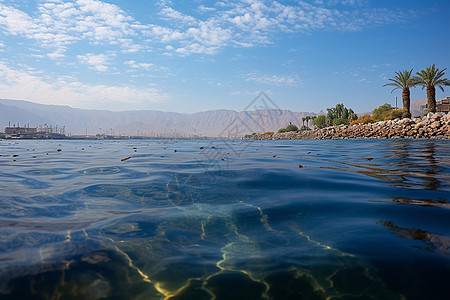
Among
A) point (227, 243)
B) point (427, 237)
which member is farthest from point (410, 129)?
point (227, 243)

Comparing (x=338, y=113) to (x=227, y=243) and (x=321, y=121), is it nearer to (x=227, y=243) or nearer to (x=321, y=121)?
(x=321, y=121)

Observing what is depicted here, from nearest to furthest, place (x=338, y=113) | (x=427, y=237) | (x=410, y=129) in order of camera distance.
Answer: (x=427, y=237) → (x=410, y=129) → (x=338, y=113)

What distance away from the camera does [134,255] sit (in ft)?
7.68

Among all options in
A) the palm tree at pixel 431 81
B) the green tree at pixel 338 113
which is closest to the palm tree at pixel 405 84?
the palm tree at pixel 431 81

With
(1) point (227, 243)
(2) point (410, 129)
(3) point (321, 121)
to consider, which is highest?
(3) point (321, 121)

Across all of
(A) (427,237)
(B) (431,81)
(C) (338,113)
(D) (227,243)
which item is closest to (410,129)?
(B) (431,81)

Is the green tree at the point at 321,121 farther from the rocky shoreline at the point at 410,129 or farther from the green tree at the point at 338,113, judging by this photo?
the rocky shoreline at the point at 410,129

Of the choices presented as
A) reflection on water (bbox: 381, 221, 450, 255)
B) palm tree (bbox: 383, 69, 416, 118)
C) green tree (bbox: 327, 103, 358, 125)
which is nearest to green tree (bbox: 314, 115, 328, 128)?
green tree (bbox: 327, 103, 358, 125)

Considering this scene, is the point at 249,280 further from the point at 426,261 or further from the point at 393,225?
the point at 393,225

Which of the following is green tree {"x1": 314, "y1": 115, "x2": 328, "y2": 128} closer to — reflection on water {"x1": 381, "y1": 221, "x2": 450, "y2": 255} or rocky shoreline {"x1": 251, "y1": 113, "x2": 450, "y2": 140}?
rocky shoreline {"x1": 251, "y1": 113, "x2": 450, "y2": 140}

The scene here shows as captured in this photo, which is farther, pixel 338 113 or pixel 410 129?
pixel 338 113

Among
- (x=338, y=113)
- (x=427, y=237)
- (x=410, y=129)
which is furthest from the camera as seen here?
(x=338, y=113)

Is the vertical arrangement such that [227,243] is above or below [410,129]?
below

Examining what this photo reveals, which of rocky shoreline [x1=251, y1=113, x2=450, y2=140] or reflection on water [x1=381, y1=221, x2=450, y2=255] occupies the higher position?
rocky shoreline [x1=251, y1=113, x2=450, y2=140]
